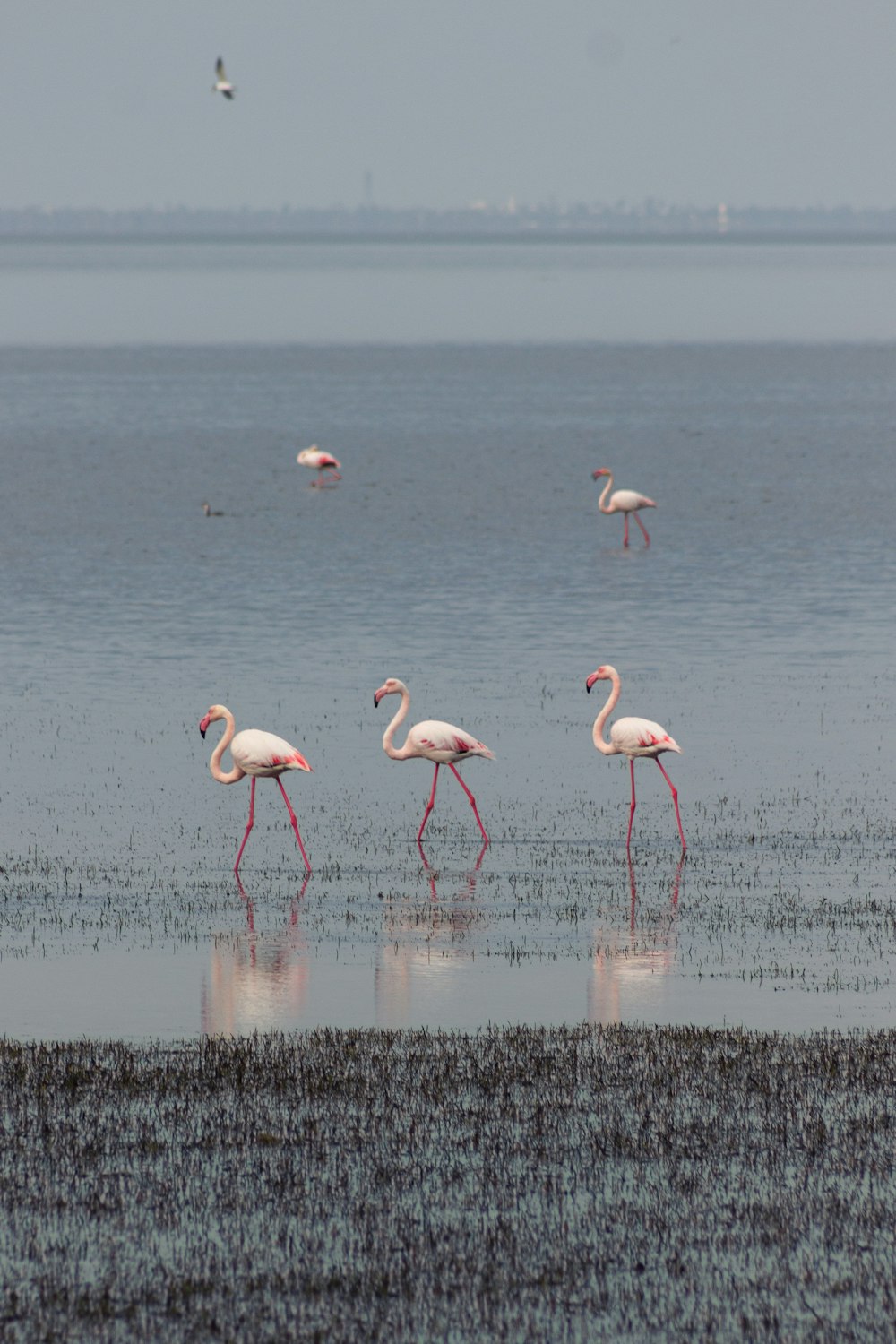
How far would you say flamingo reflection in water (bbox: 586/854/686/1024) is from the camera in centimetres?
1474

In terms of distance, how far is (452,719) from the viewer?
25.5 metres

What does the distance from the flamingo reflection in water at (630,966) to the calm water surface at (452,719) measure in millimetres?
38

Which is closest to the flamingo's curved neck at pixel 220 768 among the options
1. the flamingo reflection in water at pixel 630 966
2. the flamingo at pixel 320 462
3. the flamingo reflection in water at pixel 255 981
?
the flamingo reflection in water at pixel 255 981

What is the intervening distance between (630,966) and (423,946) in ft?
5.32

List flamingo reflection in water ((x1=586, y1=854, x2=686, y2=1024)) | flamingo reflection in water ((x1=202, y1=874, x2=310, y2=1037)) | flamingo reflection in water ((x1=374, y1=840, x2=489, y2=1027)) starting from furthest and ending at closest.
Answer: flamingo reflection in water ((x1=374, y1=840, x2=489, y2=1027)), flamingo reflection in water ((x1=586, y1=854, x2=686, y2=1024)), flamingo reflection in water ((x1=202, y1=874, x2=310, y2=1037))

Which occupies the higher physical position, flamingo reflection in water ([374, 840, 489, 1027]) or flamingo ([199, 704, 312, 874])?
flamingo ([199, 704, 312, 874])

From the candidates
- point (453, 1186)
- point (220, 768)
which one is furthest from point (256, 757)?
point (453, 1186)

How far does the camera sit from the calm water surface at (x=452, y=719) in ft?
51.5

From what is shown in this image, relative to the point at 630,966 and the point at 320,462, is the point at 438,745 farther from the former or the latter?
the point at 320,462

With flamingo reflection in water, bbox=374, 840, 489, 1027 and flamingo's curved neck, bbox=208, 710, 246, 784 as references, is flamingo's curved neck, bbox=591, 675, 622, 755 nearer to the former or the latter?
flamingo reflection in water, bbox=374, 840, 489, 1027

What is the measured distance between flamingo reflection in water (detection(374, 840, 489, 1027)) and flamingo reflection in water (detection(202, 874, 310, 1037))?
1.95ft

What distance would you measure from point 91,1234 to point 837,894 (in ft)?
28.4

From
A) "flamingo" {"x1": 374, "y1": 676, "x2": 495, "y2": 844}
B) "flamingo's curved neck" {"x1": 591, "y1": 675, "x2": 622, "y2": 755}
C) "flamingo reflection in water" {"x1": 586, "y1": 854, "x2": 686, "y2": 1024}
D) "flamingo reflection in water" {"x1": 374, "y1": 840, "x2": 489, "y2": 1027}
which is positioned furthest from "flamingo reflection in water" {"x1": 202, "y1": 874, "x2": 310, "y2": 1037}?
"flamingo's curved neck" {"x1": 591, "y1": 675, "x2": 622, "y2": 755}

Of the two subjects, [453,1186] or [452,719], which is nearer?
[453,1186]
